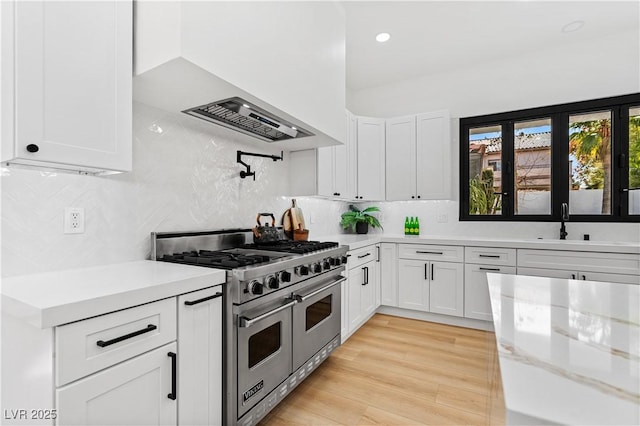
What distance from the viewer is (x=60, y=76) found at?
1150mm

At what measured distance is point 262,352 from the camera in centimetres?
171

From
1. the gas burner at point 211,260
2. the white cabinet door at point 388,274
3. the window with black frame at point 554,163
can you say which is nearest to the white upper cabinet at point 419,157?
the window with black frame at point 554,163

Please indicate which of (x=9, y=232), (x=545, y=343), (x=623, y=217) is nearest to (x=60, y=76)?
(x=9, y=232)

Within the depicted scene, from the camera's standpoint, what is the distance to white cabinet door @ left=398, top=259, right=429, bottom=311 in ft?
11.2

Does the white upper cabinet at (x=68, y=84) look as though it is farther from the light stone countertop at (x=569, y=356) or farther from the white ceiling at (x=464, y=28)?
the white ceiling at (x=464, y=28)

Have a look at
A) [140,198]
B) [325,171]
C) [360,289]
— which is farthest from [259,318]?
[325,171]

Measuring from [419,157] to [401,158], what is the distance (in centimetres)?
22

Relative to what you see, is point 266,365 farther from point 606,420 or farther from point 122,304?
point 606,420

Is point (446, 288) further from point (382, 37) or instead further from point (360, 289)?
point (382, 37)

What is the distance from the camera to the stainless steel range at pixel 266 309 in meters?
1.52

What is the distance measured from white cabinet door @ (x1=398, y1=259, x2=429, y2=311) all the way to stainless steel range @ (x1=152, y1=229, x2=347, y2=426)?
1.26 metres

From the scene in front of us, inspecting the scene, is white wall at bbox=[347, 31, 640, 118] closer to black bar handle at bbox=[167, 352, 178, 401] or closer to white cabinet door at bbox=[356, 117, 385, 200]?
white cabinet door at bbox=[356, 117, 385, 200]

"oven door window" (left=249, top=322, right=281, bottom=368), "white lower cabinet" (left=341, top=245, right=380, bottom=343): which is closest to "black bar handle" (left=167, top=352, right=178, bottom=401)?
"oven door window" (left=249, top=322, right=281, bottom=368)

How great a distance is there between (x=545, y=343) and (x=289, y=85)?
1.85m
